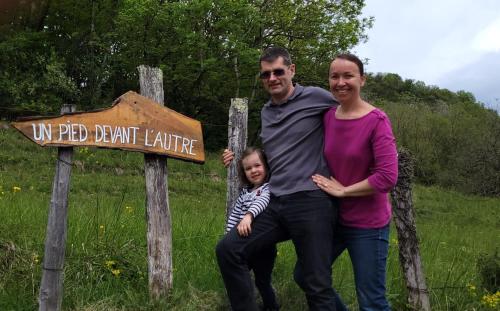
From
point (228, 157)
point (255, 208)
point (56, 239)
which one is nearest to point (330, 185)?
point (255, 208)

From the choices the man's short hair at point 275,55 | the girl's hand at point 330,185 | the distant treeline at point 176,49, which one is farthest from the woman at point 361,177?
the distant treeline at point 176,49

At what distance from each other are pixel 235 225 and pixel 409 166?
1.71 metres

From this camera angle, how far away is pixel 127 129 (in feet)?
14.0

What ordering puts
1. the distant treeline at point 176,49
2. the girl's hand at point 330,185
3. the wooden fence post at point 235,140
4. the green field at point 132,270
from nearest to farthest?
the girl's hand at point 330,185, the green field at point 132,270, the wooden fence post at point 235,140, the distant treeline at point 176,49

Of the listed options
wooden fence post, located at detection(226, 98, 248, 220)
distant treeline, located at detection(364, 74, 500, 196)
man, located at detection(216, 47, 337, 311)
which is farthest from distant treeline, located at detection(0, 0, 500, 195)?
man, located at detection(216, 47, 337, 311)

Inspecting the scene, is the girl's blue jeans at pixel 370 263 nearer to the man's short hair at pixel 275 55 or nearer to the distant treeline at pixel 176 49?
the man's short hair at pixel 275 55

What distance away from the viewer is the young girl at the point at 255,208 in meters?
3.90

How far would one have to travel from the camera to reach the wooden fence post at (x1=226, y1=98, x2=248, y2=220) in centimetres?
478

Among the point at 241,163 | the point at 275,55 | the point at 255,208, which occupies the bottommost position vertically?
the point at 255,208

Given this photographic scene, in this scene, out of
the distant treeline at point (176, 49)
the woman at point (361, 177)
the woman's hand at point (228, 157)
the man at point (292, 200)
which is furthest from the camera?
the distant treeline at point (176, 49)

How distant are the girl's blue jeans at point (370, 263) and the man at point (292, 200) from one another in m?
0.21

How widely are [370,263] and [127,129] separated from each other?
84.1 inches

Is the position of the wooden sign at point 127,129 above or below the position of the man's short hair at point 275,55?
below

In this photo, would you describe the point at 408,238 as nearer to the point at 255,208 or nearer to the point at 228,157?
the point at 255,208
